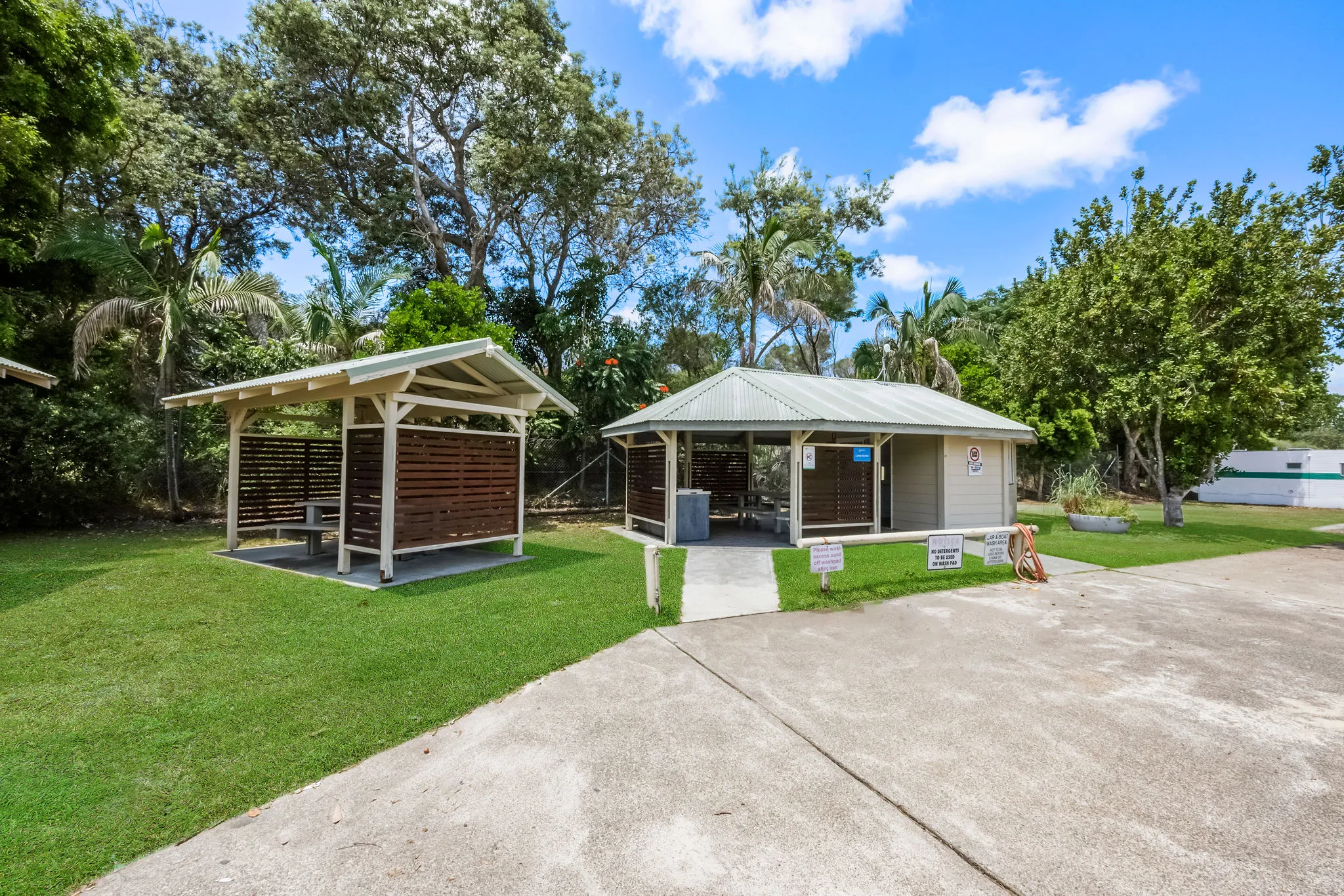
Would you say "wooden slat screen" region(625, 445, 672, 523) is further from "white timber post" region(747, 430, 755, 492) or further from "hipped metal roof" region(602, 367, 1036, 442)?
"white timber post" region(747, 430, 755, 492)

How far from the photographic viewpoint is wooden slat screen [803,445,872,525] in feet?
38.5

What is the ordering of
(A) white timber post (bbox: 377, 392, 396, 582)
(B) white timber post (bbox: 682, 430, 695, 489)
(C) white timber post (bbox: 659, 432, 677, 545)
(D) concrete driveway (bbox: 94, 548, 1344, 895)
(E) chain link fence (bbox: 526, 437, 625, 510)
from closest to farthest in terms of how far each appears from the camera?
(D) concrete driveway (bbox: 94, 548, 1344, 895), (A) white timber post (bbox: 377, 392, 396, 582), (C) white timber post (bbox: 659, 432, 677, 545), (B) white timber post (bbox: 682, 430, 695, 489), (E) chain link fence (bbox: 526, 437, 625, 510)

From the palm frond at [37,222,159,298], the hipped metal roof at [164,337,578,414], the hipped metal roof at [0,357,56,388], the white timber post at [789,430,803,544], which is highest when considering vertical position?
the palm frond at [37,222,159,298]

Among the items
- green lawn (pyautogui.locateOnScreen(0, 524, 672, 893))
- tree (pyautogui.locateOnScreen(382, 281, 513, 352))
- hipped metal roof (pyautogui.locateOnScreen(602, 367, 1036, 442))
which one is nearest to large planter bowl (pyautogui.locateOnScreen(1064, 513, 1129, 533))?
hipped metal roof (pyautogui.locateOnScreen(602, 367, 1036, 442))

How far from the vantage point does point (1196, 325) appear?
13.9 metres

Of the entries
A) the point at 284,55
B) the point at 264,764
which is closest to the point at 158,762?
the point at 264,764

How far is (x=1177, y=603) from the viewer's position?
7.06 meters

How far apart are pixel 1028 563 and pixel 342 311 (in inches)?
637

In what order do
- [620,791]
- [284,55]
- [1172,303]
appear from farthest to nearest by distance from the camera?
[284,55]
[1172,303]
[620,791]

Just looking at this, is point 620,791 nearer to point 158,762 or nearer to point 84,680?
point 158,762

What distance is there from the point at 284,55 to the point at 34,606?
16.5 meters

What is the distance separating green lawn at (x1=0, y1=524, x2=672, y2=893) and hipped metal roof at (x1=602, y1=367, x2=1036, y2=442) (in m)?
3.76

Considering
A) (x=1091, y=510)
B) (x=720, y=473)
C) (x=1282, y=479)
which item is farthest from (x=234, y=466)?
(x=1282, y=479)

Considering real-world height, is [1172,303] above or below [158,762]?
above
